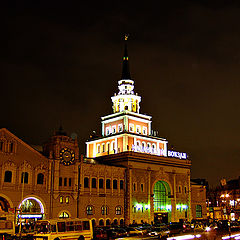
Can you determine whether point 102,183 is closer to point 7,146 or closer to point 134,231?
point 7,146

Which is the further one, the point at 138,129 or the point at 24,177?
the point at 138,129

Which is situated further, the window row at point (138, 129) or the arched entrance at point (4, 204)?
the window row at point (138, 129)

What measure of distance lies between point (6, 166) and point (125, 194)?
2887 centimetres

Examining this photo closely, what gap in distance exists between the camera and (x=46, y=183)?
65125mm

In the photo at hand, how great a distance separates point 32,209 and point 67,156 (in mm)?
11517

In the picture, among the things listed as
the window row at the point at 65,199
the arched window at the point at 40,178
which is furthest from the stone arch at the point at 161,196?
the arched window at the point at 40,178

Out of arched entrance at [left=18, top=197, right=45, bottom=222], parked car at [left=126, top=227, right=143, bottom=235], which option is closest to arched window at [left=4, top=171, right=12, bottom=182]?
arched entrance at [left=18, top=197, right=45, bottom=222]

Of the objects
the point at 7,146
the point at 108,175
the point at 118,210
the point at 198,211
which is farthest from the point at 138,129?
the point at 7,146

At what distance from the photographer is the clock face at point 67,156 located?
6806 centimetres

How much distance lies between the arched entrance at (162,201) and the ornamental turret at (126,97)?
68.0 ft

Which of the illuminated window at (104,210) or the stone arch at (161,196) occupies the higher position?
the stone arch at (161,196)

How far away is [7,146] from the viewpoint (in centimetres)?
6103

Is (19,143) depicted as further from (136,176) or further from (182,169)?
(182,169)

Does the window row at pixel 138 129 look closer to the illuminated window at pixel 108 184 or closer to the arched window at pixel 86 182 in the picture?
the illuminated window at pixel 108 184
